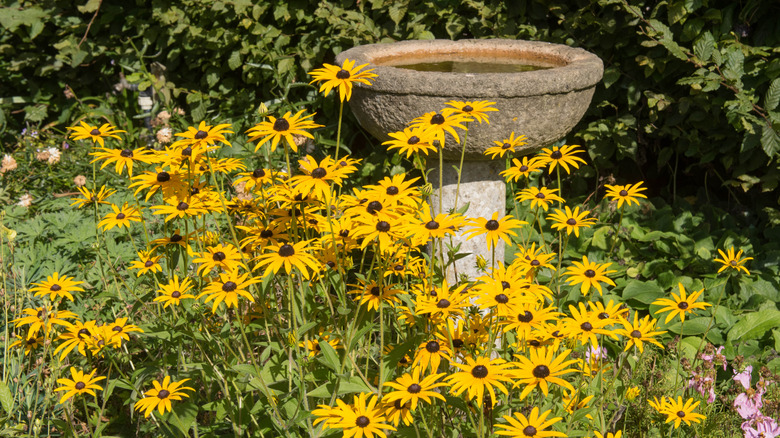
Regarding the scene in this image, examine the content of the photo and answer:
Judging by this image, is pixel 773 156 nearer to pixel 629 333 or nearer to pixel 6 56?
pixel 629 333

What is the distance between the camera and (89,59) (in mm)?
5156

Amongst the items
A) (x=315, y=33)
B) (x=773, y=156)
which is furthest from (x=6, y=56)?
(x=773, y=156)

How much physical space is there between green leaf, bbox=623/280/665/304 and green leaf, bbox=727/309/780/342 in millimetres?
343

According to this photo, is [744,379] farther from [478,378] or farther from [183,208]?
[183,208]

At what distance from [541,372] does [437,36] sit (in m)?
2.95

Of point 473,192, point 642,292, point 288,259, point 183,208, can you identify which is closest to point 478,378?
point 288,259

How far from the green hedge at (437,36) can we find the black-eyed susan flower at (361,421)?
104 inches

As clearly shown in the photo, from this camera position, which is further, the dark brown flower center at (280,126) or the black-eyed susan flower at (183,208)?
the black-eyed susan flower at (183,208)

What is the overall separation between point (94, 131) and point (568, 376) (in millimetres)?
1438

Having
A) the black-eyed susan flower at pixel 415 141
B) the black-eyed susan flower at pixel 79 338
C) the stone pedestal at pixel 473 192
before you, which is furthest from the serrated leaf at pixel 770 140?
the black-eyed susan flower at pixel 79 338

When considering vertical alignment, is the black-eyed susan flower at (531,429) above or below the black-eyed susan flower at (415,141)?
below

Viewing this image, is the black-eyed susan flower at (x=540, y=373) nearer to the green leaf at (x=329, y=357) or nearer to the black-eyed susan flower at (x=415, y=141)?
the green leaf at (x=329, y=357)

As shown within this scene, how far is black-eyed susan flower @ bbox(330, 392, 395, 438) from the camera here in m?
1.43

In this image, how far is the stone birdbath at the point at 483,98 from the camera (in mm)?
2658
